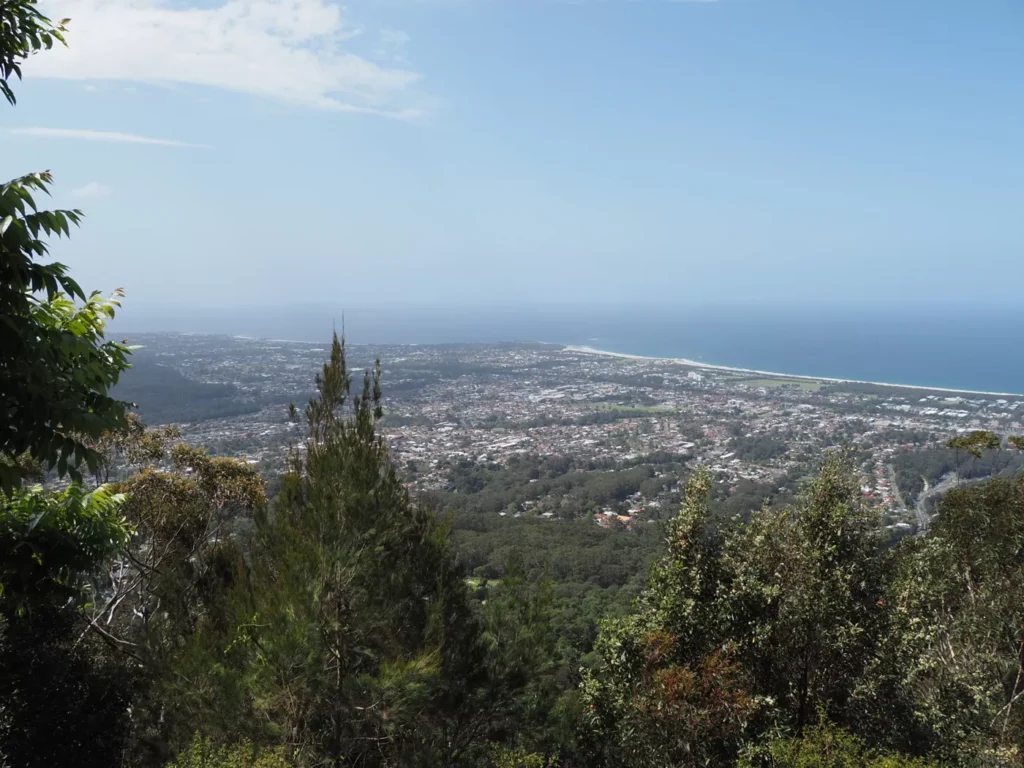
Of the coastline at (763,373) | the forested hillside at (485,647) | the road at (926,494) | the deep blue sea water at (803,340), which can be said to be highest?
the deep blue sea water at (803,340)

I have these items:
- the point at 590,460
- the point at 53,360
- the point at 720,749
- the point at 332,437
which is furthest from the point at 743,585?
the point at 590,460

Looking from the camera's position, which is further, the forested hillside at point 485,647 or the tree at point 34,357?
the forested hillside at point 485,647

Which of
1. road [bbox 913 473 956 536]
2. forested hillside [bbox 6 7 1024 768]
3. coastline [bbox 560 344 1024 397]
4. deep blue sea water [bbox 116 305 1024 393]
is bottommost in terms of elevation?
road [bbox 913 473 956 536]

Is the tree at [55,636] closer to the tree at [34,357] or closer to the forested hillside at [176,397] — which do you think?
the tree at [34,357]

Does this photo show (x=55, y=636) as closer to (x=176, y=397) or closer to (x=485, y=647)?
(x=485, y=647)

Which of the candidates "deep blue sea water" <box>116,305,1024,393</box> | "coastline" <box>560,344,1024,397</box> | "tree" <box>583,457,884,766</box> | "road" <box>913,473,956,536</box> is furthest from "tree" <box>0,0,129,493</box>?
"deep blue sea water" <box>116,305,1024,393</box>

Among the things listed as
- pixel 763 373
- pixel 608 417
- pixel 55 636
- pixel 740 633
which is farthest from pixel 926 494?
pixel 763 373

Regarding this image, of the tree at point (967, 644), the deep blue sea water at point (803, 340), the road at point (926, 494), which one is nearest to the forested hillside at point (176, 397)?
the tree at point (967, 644)

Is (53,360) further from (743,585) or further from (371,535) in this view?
(743,585)

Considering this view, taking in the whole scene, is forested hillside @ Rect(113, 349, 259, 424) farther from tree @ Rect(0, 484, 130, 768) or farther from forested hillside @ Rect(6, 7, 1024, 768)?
forested hillside @ Rect(6, 7, 1024, 768)
